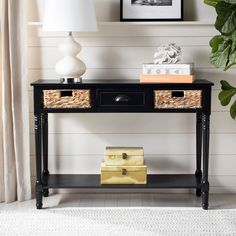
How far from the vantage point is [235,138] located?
4.01 m

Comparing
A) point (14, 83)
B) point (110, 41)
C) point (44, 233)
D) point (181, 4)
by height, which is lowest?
point (44, 233)

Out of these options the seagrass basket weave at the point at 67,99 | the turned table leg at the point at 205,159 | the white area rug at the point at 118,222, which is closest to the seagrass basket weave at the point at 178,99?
the turned table leg at the point at 205,159

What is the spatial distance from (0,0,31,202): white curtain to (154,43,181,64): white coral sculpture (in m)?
0.86

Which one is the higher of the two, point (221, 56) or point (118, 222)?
point (221, 56)

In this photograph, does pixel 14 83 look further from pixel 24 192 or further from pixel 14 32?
pixel 24 192

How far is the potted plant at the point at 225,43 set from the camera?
3.41 m

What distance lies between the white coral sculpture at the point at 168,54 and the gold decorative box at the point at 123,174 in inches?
26.9

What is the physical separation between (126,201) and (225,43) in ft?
3.99

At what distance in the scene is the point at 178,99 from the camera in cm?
354

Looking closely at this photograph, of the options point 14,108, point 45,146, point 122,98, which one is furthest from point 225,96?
point 14,108

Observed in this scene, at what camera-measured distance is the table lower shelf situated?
3.68 metres

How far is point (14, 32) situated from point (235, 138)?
5.43 ft

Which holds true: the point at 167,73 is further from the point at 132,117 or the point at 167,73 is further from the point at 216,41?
the point at 132,117

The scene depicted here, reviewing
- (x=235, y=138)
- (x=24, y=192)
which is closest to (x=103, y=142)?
(x=24, y=192)
